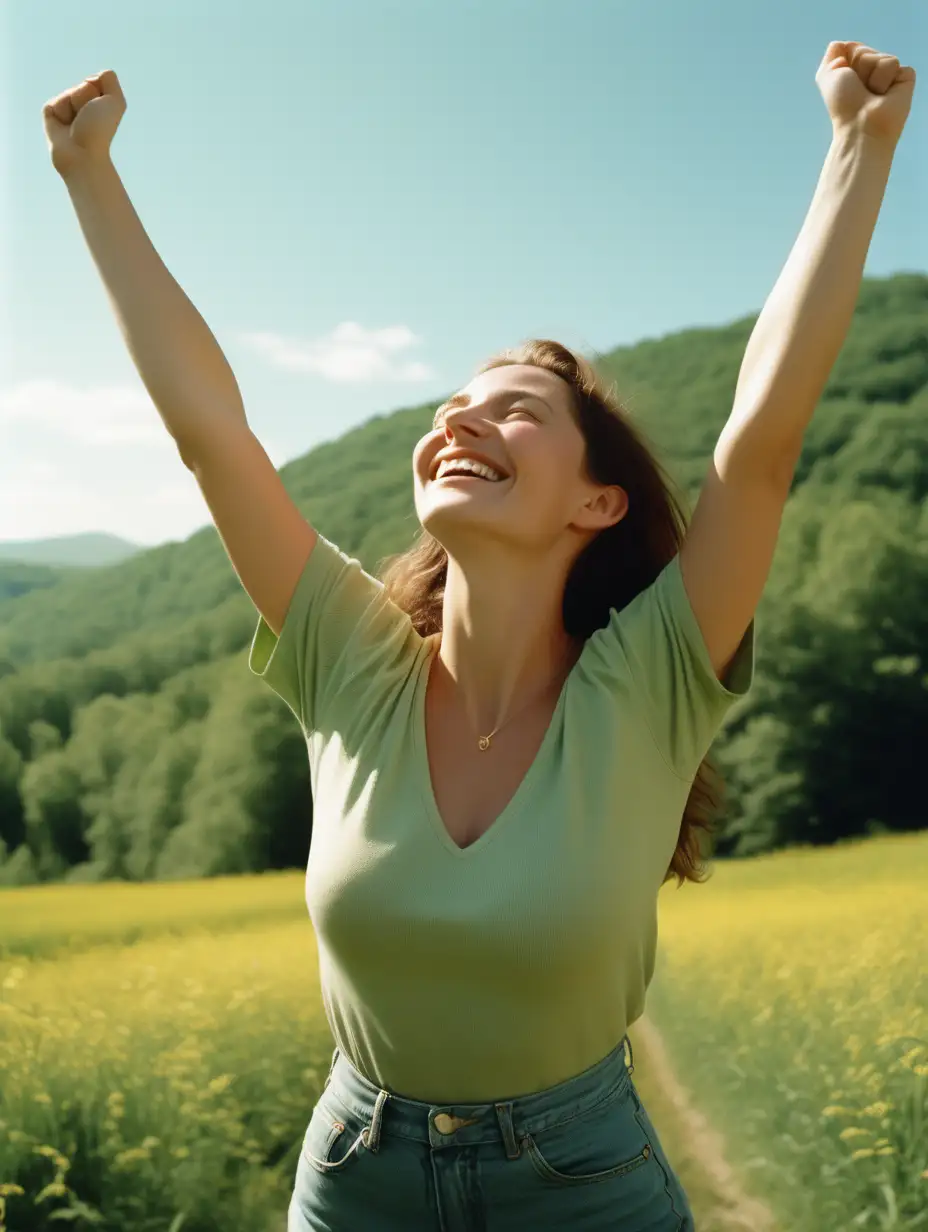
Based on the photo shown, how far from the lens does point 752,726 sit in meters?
8.71

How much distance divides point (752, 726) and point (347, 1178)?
26.4ft

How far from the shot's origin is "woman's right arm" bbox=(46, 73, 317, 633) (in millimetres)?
1149

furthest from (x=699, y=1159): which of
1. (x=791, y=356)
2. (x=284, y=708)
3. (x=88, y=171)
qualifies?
(x=284, y=708)

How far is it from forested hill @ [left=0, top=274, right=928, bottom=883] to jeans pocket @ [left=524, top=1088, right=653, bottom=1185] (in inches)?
223

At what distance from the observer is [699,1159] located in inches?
117

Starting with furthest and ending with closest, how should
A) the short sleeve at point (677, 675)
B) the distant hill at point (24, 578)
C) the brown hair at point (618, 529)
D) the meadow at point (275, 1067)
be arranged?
the distant hill at point (24, 578), the meadow at point (275, 1067), the brown hair at point (618, 529), the short sleeve at point (677, 675)

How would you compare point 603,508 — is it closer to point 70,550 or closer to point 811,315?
point 811,315

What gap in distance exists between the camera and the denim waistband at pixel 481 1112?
0.99 metres

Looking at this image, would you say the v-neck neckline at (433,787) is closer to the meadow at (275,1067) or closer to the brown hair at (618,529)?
the brown hair at (618,529)

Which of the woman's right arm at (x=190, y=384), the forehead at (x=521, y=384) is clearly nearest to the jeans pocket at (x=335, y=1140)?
the woman's right arm at (x=190, y=384)

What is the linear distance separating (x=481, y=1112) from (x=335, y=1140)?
0.16m

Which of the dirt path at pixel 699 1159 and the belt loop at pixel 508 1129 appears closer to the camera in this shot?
the belt loop at pixel 508 1129

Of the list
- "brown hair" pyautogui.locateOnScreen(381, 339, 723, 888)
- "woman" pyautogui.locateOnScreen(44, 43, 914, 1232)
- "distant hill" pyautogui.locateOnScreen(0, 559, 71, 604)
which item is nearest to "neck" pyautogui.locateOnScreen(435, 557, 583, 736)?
"woman" pyautogui.locateOnScreen(44, 43, 914, 1232)

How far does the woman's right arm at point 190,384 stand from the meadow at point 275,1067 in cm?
160
